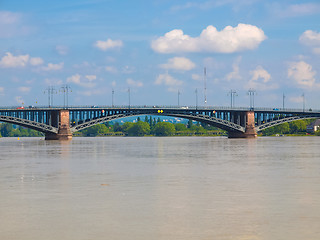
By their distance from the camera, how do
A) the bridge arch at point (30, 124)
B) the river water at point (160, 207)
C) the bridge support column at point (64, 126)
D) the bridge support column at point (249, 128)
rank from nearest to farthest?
1. the river water at point (160, 207)
2. the bridge arch at point (30, 124)
3. the bridge support column at point (64, 126)
4. the bridge support column at point (249, 128)

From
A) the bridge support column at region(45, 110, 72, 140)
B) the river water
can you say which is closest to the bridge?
the bridge support column at region(45, 110, 72, 140)

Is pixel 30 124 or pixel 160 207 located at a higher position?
pixel 30 124

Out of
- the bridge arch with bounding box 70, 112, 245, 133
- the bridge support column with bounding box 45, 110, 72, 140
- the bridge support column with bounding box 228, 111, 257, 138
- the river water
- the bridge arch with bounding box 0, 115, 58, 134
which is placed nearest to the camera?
the river water

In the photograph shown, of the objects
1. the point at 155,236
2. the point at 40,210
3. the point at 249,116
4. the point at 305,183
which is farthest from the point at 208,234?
the point at 249,116

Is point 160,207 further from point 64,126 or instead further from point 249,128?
point 249,128

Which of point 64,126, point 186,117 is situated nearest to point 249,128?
point 186,117

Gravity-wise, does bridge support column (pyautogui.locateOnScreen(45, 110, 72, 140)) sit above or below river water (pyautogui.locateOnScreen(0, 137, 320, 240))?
above

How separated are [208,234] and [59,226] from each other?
5447 millimetres

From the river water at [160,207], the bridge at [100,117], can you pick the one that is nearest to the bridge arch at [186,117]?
the bridge at [100,117]

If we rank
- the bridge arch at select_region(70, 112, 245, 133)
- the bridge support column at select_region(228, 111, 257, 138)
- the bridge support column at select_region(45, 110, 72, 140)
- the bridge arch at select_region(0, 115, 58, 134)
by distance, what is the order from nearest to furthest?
the bridge arch at select_region(0, 115, 58, 134)
the bridge support column at select_region(45, 110, 72, 140)
the bridge arch at select_region(70, 112, 245, 133)
the bridge support column at select_region(228, 111, 257, 138)

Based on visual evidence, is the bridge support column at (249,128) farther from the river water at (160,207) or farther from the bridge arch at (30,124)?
the river water at (160,207)

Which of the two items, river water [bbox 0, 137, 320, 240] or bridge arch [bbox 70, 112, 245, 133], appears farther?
bridge arch [bbox 70, 112, 245, 133]

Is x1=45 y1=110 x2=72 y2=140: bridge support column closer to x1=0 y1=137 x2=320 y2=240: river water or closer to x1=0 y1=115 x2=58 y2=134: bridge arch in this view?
x1=0 y1=115 x2=58 y2=134: bridge arch

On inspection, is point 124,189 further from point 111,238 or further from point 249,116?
point 249,116
